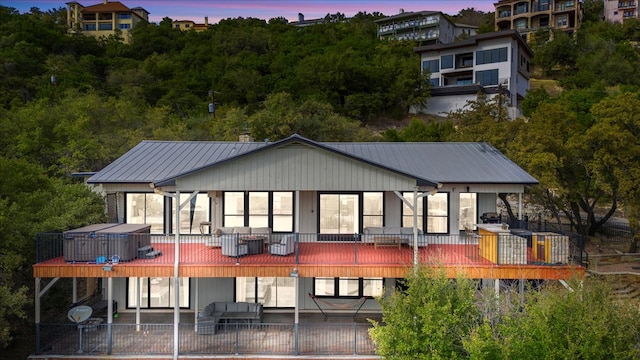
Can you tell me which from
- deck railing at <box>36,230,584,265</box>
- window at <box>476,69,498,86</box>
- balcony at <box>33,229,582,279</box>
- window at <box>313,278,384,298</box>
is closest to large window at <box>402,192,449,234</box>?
deck railing at <box>36,230,584,265</box>

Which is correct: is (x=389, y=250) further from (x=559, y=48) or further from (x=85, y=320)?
(x=559, y=48)

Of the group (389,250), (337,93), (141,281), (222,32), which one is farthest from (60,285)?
(222,32)

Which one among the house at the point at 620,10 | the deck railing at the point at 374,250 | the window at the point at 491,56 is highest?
the house at the point at 620,10

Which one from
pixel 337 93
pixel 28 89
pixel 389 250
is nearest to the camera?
pixel 389 250

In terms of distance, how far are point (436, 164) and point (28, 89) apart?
166 feet

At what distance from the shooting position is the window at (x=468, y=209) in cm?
1797

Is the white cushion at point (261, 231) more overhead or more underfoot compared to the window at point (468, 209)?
more underfoot

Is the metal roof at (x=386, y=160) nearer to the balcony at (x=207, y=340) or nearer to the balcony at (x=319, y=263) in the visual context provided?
the balcony at (x=319, y=263)

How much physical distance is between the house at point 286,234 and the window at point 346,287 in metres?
0.04

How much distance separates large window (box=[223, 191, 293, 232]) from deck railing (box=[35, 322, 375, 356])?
3.91 metres

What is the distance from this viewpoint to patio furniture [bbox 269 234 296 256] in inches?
613

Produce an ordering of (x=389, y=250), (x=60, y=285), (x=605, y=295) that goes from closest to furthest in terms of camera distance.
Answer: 1. (x=605, y=295)
2. (x=389, y=250)
3. (x=60, y=285)

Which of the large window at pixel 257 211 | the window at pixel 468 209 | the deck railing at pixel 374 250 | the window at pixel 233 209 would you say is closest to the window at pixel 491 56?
the window at pixel 468 209

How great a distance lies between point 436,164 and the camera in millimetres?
18484
